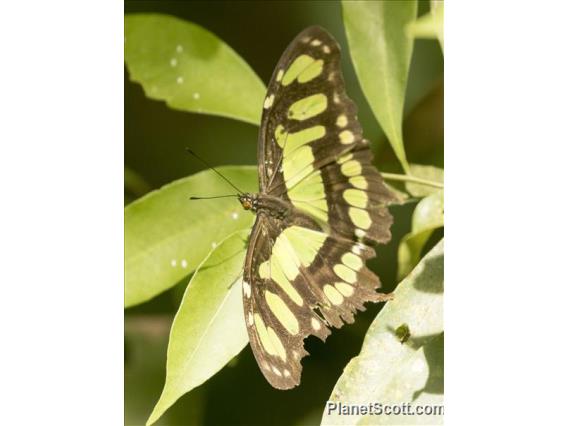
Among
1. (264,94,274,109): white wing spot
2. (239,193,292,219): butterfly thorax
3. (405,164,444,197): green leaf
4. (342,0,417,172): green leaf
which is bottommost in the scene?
(239,193,292,219): butterfly thorax

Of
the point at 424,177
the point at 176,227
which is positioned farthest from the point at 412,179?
the point at 176,227

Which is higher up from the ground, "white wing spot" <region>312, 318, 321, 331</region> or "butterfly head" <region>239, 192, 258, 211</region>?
"butterfly head" <region>239, 192, 258, 211</region>

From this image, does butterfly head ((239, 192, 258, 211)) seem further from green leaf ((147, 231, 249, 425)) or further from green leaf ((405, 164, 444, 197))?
green leaf ((405, 164, 444, 197))

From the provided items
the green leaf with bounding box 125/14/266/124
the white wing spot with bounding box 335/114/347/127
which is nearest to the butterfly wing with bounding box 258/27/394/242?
the white wing spot with bounding box 335/114/347/127

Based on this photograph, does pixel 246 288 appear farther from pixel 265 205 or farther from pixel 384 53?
pixel 384 53

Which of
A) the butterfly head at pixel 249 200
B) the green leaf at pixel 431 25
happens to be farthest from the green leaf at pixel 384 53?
the butterfly head at pixel 249 200

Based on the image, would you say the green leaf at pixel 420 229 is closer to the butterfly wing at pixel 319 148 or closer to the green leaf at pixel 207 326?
the butterfly wing at pixel 319 148

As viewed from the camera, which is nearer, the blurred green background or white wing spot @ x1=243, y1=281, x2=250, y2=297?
white wing spot @ x1=243, y1=281, x2=250, y2=297
